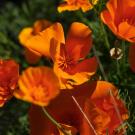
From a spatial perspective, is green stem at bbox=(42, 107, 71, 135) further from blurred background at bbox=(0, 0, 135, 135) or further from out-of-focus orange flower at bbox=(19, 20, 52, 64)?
out-of-focus orange flower at bbox=(19, 20, 52, 64)

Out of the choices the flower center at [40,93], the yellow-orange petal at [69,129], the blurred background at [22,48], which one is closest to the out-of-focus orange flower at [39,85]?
the flower center at [40,93]

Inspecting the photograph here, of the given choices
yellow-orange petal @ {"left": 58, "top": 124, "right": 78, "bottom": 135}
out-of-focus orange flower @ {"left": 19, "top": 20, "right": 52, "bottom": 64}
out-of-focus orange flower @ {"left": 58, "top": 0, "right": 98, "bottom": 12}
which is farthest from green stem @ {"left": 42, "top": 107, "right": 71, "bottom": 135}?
out-of-focus orange flower @ {"left": 19, "top": 20, "right": 52, "bottom": 64}

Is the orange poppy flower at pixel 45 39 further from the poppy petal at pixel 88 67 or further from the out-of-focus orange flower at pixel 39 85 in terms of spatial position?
the out-of-focus orange flower at pixel 39 85

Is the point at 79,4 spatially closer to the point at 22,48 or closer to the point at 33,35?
the point at 33,35

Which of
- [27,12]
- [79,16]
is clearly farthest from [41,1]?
[79,16]

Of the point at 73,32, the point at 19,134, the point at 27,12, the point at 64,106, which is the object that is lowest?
the point at 19,134

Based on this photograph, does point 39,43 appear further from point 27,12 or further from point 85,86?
point 27,12
